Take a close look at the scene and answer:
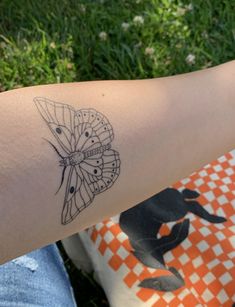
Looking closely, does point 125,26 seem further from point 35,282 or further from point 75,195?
point 75,195

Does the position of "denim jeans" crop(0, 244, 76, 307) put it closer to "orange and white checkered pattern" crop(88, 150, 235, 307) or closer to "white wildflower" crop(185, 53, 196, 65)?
"orange and white checkered pattern" crop(88, 150, 235, 307)

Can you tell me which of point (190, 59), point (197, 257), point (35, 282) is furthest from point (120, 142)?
point (190, 59)

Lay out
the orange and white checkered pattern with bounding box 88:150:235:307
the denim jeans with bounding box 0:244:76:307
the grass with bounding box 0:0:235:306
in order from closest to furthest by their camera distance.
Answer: the denim jeans with bounding box 0:244:76:307
the orange and white checkered pattern with bounding box 88:150:235:307
the grass with bounding box 0:0:235:306

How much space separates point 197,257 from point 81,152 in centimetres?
51

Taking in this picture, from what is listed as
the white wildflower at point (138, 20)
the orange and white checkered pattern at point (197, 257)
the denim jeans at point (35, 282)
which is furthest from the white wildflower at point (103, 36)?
the denim jeans at point (35, 282)

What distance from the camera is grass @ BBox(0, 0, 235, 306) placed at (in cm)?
151

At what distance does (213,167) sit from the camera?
46.9 inches

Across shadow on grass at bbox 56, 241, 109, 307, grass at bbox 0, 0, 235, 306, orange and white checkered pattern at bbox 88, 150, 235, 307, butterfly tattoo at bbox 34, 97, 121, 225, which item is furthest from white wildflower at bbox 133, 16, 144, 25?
butterfly tattoo at bbox 34, 97, 121, 225

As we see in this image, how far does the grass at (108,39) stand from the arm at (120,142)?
811mm

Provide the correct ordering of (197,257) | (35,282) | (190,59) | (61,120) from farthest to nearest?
(190,59) → (197,257) → (35,282) → (61,120)

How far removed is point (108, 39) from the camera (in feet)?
5.14

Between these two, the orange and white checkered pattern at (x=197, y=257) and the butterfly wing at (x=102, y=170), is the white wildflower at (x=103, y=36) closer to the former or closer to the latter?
the orange and white checkered pattern at (x=197, y=257)

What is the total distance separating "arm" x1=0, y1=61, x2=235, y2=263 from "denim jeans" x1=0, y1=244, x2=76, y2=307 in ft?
0.86

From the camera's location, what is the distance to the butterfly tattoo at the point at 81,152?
605 mm
